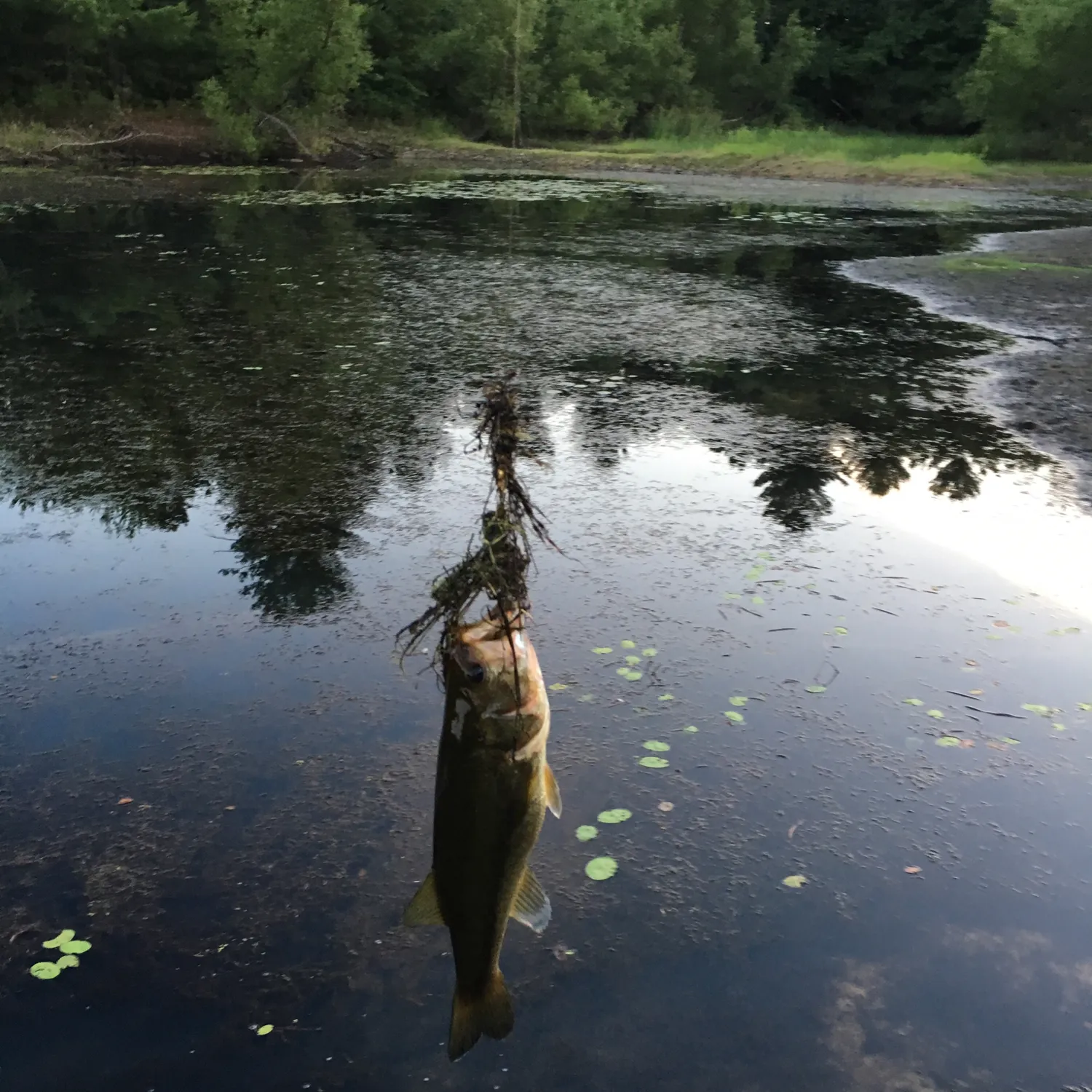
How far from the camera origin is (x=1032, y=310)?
46.2 ft

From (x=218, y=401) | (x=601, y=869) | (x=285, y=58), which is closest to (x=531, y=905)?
(x=601, y=869)

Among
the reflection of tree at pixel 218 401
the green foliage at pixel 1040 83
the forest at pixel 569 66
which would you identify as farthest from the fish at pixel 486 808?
the green foliage at pixel 1040 83

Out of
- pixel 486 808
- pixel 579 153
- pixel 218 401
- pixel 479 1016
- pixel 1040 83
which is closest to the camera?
pixel 486 808

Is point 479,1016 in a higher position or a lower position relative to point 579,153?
higher

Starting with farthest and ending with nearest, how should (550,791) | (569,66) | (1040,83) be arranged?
(569,66)
(1040,83)
(550,791)

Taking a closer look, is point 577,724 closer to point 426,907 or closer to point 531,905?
point 531,905

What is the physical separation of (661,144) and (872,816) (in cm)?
4874

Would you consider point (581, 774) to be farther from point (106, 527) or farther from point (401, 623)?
point (106, 527)

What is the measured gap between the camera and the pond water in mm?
3338

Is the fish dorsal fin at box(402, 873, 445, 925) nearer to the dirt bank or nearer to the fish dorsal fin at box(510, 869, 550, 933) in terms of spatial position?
the fish dorsal fin at box(510, 869, 550, 933)

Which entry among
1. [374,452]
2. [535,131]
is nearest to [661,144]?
[535,131]

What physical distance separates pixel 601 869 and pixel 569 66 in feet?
177

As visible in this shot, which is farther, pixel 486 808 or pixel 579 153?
pixel 579 153

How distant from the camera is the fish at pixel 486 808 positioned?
230 cm
